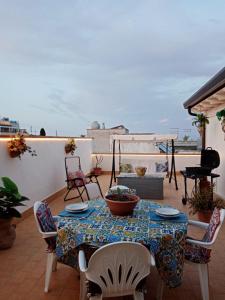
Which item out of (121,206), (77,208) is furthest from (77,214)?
(121,206)

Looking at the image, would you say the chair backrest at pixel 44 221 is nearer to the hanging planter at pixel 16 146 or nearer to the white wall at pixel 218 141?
the hanging planter at pixel 16 146

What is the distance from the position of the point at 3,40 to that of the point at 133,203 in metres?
5.02

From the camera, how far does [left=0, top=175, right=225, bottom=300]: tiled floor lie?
2207 mm

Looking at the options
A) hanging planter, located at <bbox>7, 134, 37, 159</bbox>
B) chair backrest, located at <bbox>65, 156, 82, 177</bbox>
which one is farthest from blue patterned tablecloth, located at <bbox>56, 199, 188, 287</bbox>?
chair backrest, located at <bbox>65, 156, 82, 177</bbox>

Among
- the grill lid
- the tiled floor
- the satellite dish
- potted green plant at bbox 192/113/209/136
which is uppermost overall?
the satellite dish

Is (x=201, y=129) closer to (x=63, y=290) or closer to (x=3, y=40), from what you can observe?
(x=3, y=40)

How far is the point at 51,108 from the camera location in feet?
33.1

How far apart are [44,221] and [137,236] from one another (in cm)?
89

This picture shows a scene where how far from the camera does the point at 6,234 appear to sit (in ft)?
10.2

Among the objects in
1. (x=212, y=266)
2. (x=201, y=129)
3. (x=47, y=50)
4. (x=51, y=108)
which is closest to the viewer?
(x=212, y=266)

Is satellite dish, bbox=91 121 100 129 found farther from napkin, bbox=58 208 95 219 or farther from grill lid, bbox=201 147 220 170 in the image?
napkin, bbox=58 208 95 219

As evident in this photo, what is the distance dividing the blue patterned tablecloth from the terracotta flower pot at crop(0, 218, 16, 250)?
4.50 feet

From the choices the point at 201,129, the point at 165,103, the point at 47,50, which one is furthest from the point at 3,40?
the point at 165,103

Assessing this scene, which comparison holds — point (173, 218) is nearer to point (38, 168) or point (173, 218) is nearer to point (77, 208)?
point (77, 208)
